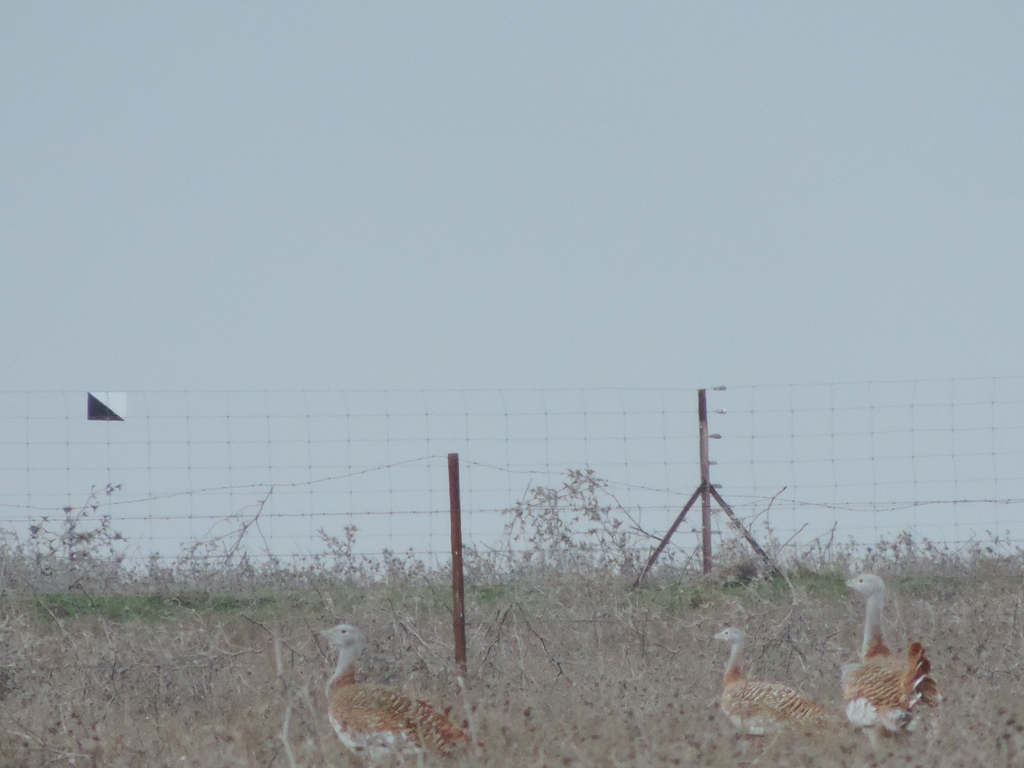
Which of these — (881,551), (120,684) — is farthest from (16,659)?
(881,551)

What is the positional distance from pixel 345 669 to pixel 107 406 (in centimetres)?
397

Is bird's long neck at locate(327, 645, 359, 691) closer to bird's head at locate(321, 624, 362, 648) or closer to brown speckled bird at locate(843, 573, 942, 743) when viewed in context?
bird's head at locate(321, 624, 362, 648)

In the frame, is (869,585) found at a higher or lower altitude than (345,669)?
higher

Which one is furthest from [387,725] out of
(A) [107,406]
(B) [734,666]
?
(A) [107,406]

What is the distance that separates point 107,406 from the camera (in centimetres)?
902

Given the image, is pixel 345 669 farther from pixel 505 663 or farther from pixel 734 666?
pixel 734 666

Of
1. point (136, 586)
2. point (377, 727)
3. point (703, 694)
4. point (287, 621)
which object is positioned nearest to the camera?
point (377, 727)

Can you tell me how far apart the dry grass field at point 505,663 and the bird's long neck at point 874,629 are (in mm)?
415

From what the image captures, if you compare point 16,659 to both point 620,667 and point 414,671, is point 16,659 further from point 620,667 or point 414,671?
point 620,667

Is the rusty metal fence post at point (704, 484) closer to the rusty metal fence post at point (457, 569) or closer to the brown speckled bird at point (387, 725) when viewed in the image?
the rusty metal fence post at point (457, 569)

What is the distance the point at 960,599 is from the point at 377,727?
17.9 ft

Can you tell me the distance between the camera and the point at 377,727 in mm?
5246

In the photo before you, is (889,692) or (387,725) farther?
(889,692)

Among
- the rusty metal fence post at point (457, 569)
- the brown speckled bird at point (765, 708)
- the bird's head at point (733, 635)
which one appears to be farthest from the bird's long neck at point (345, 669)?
the bird's head at point (733, 635)
